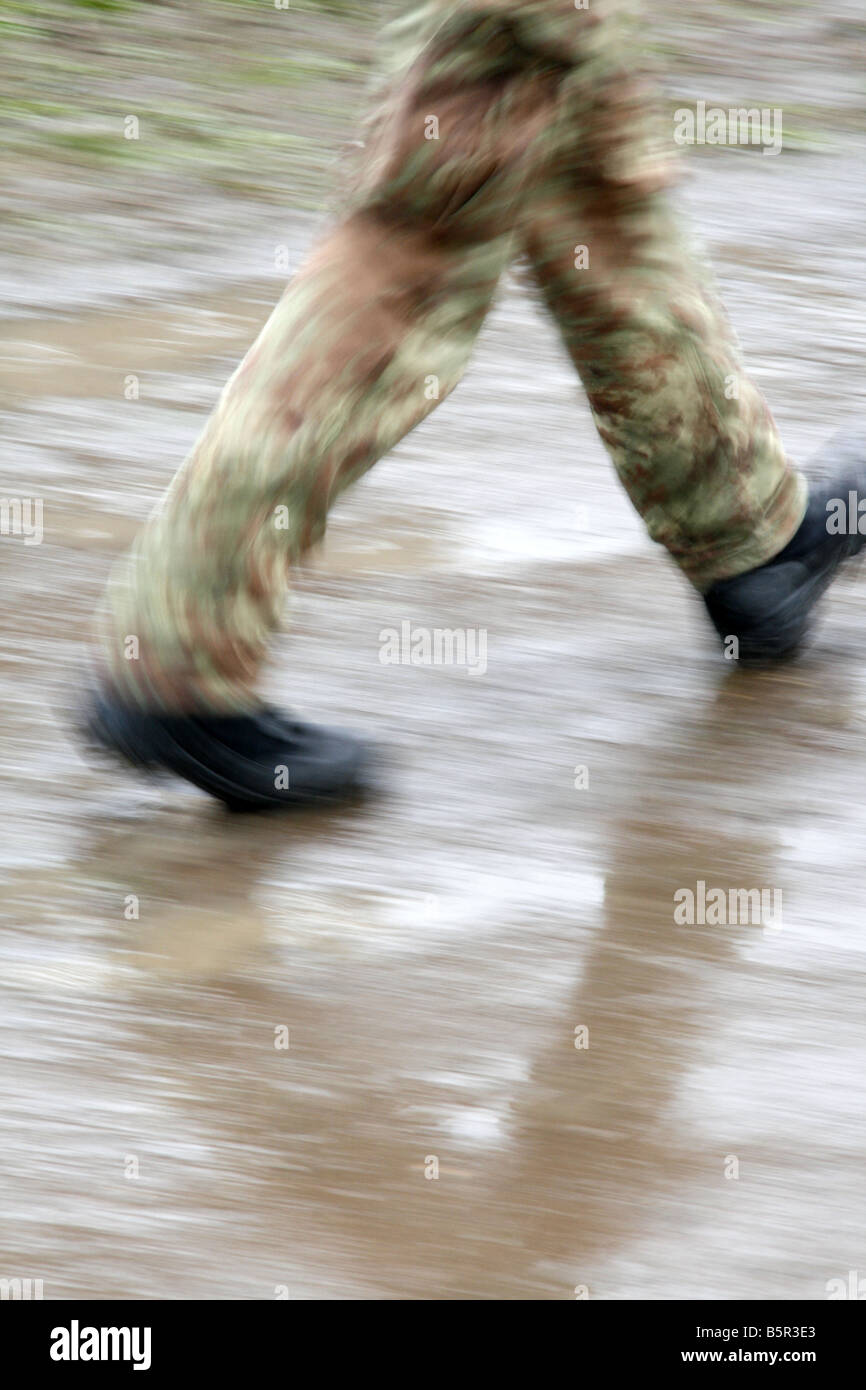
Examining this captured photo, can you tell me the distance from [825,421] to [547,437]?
19.1 inches

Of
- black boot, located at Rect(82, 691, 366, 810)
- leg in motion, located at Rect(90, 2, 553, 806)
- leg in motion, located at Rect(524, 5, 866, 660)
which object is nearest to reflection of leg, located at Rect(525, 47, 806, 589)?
leg in motion, located at Rect(524, 5, 866, 660)

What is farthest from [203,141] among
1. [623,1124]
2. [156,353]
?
[623,1124]

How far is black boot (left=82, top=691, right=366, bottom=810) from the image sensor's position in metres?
2.51

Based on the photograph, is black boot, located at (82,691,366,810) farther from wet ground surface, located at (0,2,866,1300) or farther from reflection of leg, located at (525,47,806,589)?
reflection of leg, located at (525,47,806,589)

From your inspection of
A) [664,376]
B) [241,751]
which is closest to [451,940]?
[241,751]

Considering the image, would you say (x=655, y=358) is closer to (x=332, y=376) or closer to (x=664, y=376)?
(x=664, y=376)

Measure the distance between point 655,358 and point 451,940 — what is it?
78 cm

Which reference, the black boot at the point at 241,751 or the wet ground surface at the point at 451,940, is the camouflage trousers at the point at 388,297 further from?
the wet ground surface at the point at 451,940

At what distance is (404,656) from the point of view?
10.2ft

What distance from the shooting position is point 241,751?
8.44 ft

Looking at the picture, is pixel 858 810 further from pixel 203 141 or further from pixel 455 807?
pixel 203 141

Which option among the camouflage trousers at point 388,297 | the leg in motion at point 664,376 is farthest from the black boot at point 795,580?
the camouflage trousers at point 388,297

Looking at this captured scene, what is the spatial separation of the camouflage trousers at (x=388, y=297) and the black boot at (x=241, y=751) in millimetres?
29

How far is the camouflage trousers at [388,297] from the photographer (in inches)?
94.3
